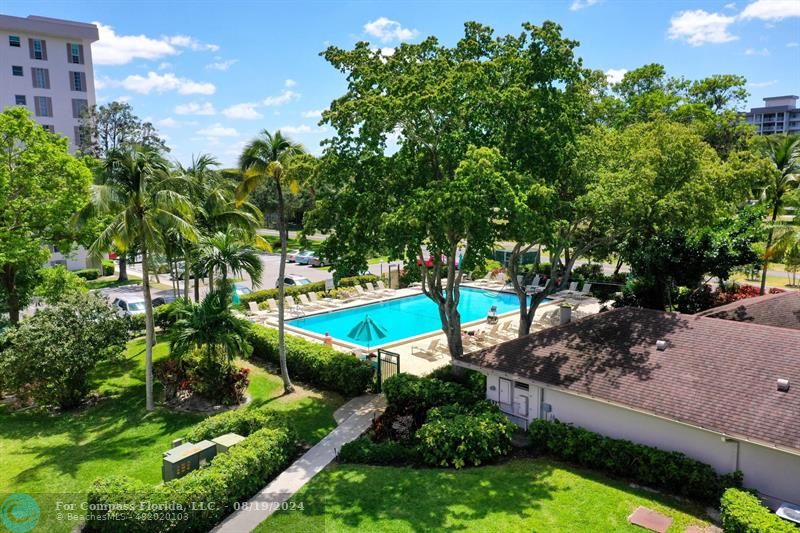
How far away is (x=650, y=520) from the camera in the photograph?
450 inches

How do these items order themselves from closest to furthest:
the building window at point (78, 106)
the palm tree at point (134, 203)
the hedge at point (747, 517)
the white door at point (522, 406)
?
1. the hedge at point (747, 517)
2. the white door at point (522, 406)
3. the palm tree at point (134, 203)
4. the building window at point (78, 106)

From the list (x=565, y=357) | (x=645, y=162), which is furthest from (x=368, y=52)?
(x=565, y=357)

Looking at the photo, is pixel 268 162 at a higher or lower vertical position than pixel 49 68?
lower

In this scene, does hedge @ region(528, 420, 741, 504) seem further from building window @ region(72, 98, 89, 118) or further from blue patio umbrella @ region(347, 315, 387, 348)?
building window @ region(72, 98, 89, 118)

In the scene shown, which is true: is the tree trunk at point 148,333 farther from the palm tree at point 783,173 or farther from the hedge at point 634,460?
the palm tree at point 783,173


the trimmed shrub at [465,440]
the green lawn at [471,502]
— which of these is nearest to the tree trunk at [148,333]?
the green lawn at [471,502]

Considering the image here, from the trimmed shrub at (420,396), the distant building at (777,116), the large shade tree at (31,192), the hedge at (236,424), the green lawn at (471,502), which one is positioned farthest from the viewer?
the distant building at (777,116)

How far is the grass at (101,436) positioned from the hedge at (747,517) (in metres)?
11.0

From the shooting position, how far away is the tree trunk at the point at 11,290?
938 inches

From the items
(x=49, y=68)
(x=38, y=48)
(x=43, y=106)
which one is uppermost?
(x=38, y=48)

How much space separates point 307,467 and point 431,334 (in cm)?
1334

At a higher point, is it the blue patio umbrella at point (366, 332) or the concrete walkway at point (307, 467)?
the blue patio umbrella at point (366, 332)

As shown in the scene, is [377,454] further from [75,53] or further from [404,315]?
[75,53]

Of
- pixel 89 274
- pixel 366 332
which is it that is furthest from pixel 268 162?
pixel 89 274
